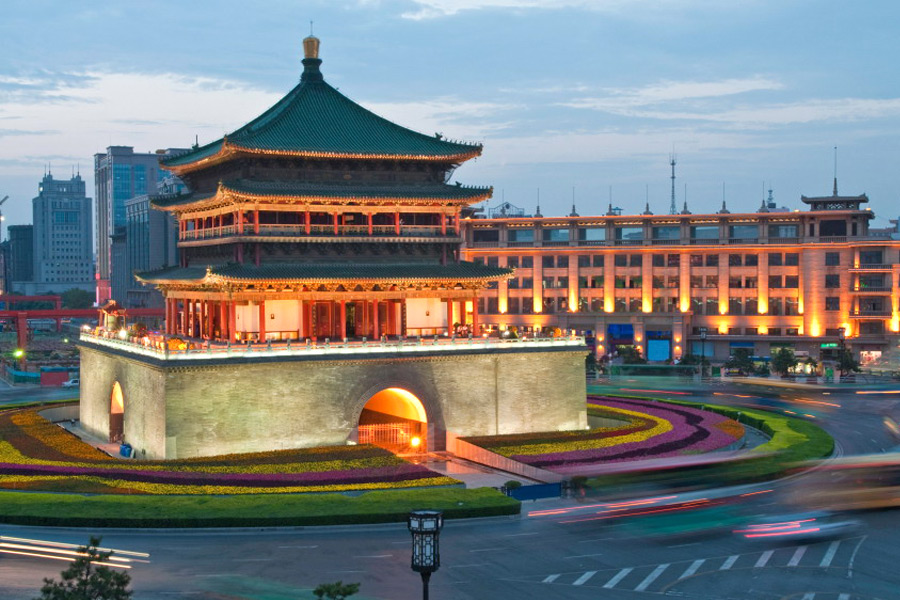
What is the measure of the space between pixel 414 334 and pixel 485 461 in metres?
10.6

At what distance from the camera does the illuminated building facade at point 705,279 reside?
105 meters

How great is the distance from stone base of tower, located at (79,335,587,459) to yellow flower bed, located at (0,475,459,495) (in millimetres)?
5730

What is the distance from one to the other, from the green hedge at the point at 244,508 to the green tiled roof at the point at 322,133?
21.4 metres

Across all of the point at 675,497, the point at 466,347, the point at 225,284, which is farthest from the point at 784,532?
the point at 225,284

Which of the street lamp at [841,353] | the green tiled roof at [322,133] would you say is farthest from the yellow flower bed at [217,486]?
the street lamp at [841,353]

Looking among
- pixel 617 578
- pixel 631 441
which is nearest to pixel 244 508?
pixel 617 578

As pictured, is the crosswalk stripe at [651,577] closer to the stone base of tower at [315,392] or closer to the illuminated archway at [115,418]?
the stone base of tower at [315,392]

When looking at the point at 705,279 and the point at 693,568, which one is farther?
the point at 705,279

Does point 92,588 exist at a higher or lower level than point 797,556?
higher

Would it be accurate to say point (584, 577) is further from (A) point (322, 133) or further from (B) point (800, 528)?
(A) point (322, 133)

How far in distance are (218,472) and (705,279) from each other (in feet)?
245

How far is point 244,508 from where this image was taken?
4031 centimetres

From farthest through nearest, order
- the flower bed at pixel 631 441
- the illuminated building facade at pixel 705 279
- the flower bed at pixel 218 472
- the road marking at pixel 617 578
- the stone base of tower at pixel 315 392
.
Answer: the illuminated building facade at pixel 705 279
the stone base of tower at pixel 315 392
the flower bed at pixel 631 441
the flower bed at pixel 218 472
the road marking at pixel 617 578

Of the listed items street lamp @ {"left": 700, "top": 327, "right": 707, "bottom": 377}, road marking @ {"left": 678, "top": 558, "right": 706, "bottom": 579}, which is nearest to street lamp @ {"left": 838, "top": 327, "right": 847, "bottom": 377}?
street lamp @ {"left": 700, "top": 327, "right": 707, "bottom": 377}
